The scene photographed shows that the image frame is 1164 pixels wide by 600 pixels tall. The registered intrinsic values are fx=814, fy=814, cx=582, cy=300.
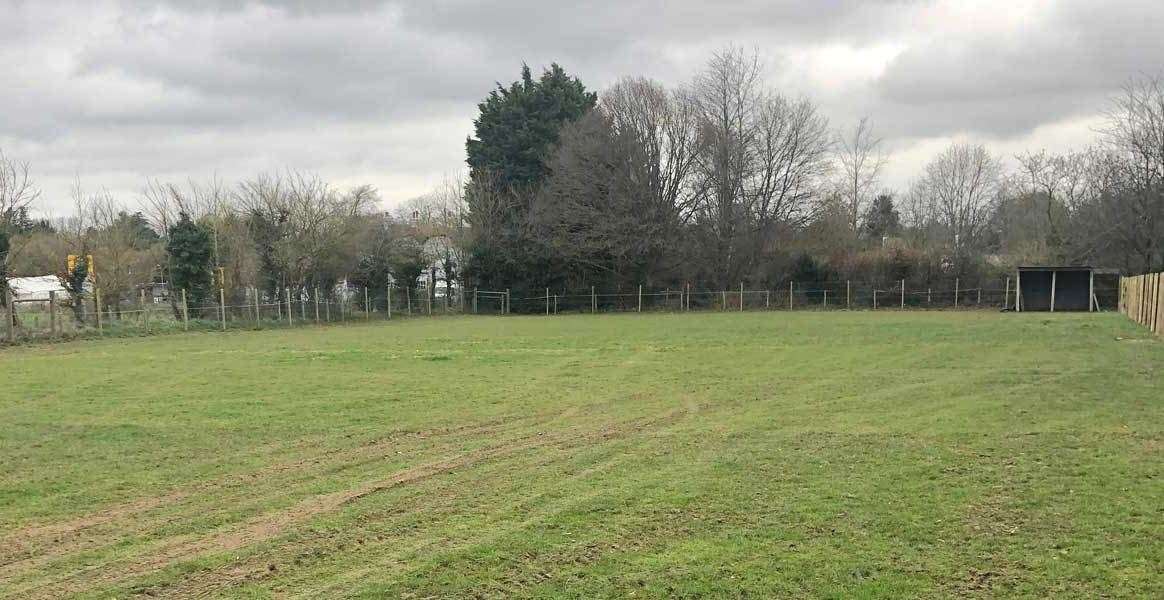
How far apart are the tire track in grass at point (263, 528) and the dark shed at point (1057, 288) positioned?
32.9 metres

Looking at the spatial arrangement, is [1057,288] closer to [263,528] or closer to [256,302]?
[256,302]

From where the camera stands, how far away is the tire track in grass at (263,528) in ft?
15.5

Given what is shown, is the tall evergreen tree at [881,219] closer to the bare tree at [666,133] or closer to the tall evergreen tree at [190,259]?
the bare tree at [666,133]

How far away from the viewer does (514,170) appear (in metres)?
47.5

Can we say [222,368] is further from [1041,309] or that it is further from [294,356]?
[1041,309]

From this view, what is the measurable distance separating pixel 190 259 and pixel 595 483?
3193 centimetres

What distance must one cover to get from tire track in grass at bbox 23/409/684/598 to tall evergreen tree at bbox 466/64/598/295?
36052 millimetres

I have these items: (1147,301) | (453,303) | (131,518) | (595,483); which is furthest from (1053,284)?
(131,518)

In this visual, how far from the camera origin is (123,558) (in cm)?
506

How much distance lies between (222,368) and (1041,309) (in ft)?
109

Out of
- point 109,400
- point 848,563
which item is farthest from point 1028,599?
point 109,400

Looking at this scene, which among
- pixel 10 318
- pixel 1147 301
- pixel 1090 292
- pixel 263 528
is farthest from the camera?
pixel 1090 292

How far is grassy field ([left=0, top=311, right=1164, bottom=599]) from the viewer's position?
4.64 metres

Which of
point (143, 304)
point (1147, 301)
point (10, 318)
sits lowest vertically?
point (10, 318)
